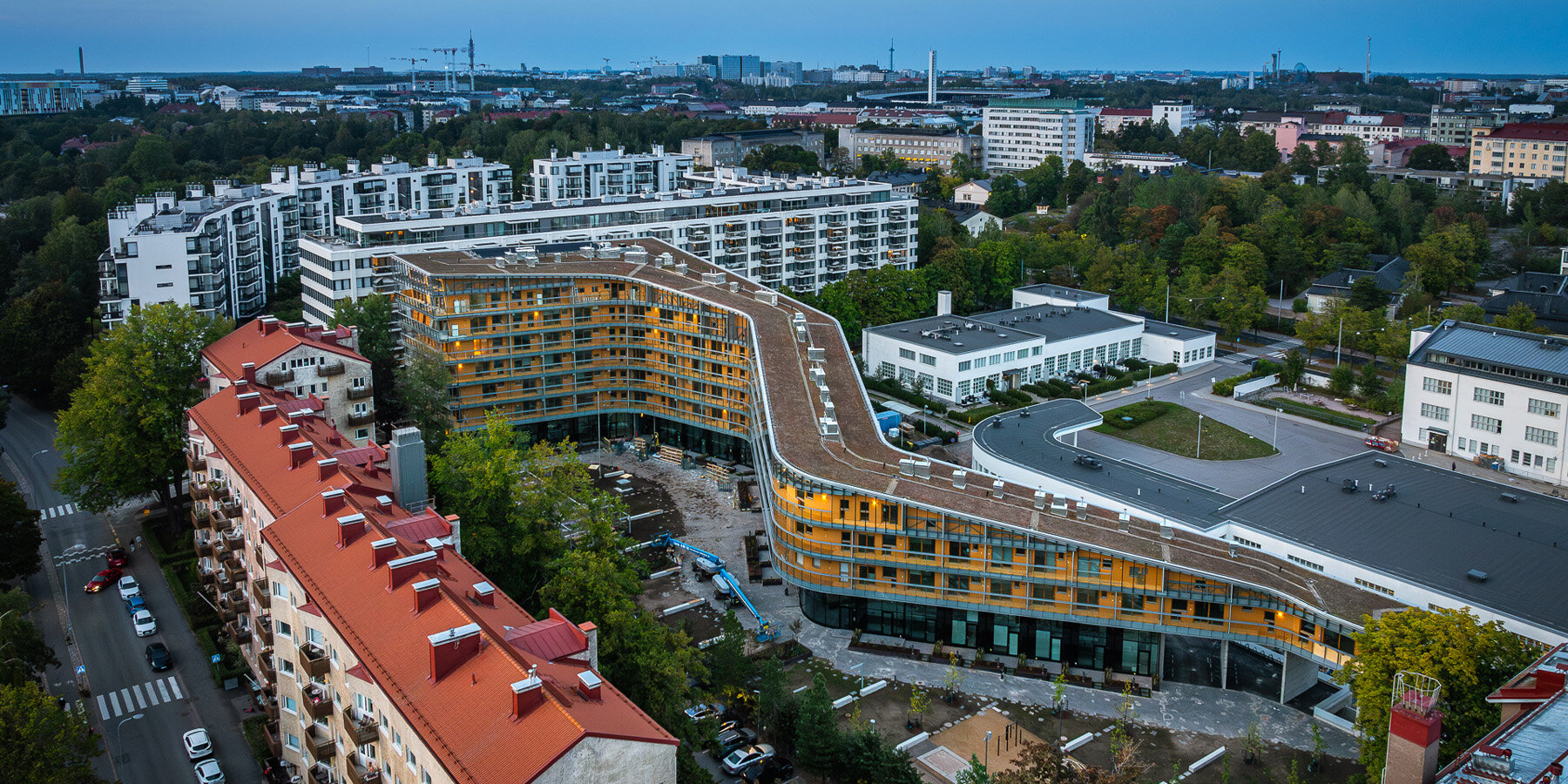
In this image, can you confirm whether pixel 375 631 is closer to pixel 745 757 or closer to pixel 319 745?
pixel 319 745

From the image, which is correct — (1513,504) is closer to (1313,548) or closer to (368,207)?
(1313,548)

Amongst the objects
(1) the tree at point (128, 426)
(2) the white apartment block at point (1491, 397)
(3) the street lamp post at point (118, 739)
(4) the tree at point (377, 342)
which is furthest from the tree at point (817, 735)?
(2) the white apartment block at point (1491, 397)

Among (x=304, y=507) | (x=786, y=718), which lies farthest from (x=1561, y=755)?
(x=304, y=507)

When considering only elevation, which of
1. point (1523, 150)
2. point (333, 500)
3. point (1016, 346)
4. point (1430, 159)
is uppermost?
point (1523, 150)

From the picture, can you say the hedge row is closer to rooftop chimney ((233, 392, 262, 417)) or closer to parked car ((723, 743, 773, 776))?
parked car ((723, 743, 773, 776))

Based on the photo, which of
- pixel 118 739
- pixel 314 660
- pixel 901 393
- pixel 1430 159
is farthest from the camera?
pixel 1430 159

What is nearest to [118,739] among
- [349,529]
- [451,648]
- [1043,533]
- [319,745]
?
[319,745]

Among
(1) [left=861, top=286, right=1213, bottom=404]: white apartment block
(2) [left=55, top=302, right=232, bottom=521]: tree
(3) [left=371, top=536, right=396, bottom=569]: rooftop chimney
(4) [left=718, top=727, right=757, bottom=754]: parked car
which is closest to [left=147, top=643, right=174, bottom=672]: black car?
(2) [left=55, top=302, right=232, bottom=521]: tree

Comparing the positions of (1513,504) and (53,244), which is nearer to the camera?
(1513,504)
